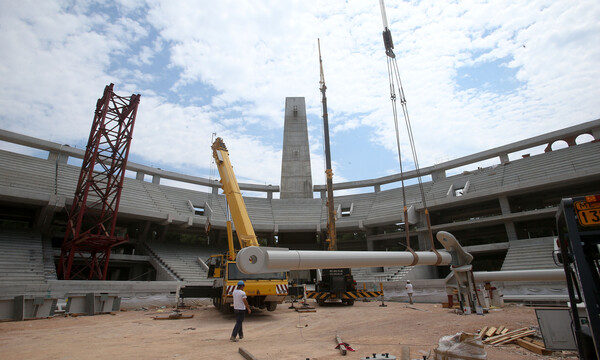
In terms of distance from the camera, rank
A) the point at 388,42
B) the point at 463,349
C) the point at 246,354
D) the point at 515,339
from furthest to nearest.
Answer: the point at 388,42
the point at 515,339
the point at 246,354
the point at 463,349

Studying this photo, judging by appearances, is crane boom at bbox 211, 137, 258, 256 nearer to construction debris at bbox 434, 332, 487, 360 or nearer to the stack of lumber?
the stack of lumber

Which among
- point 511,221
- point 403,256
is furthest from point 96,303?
point 511,221

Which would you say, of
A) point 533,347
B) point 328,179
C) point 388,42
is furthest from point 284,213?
point 533,347

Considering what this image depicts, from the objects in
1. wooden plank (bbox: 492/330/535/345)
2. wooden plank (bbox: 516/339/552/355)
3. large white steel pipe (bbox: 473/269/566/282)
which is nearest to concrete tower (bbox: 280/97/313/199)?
large white steel pipe (bbox: 473/269/566/282)

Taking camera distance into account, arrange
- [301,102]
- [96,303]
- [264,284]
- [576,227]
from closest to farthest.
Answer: [576,227] → [264,284] → [96,303] → [301,102]

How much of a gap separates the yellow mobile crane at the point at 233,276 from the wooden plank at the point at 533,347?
26.4ft

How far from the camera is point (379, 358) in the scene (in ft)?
15.5

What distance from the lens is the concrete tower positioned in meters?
40.7

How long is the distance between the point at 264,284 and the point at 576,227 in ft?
34.3

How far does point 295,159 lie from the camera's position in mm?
41562

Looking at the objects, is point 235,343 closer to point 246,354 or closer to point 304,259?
point 246,354

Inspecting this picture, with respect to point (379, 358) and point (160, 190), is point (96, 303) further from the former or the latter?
point (160, 190)

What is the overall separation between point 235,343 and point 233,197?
8632mm

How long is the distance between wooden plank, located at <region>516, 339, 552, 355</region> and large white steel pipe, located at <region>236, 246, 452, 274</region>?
2648 mm
